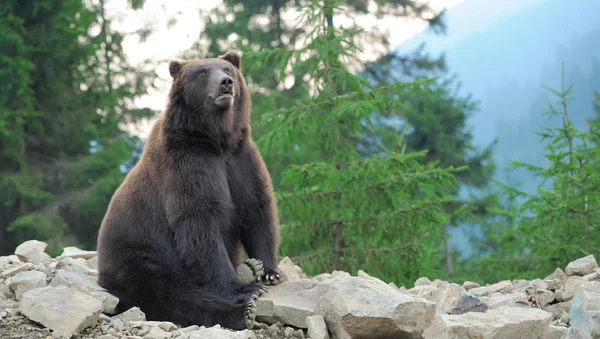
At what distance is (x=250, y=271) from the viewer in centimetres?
527

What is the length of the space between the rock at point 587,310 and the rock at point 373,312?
1.18m

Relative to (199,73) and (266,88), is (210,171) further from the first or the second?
(266,88)

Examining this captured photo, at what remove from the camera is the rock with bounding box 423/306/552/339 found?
14.8ft

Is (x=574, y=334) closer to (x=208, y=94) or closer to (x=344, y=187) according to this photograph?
(x=208, y=94)

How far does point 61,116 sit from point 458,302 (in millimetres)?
14941

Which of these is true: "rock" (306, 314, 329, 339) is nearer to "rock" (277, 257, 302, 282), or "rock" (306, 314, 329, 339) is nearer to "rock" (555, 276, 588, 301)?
"rock" (277, 257, 302, 282)

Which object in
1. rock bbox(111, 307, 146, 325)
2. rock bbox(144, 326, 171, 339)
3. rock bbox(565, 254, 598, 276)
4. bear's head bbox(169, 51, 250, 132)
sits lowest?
rock bbox(111, 307, 146, 325)

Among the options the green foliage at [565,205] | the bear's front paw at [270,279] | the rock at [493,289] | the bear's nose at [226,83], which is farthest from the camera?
the green foliage at [565,205]

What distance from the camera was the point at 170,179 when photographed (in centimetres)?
508

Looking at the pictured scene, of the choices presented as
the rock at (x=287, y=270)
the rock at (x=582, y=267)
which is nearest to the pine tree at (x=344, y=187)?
the rock at (x=582, y=267)

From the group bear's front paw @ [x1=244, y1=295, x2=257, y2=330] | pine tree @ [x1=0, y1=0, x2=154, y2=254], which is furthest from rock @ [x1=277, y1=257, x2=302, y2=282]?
pine tree @ [x1=0, y1=0, x2=154, y2=254]

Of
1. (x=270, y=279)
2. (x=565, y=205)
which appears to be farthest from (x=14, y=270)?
(x=565, y=205)

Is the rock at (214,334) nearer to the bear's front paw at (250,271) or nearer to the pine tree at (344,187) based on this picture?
the bear's front paw at (250,271)

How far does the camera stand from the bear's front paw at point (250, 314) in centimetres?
481
